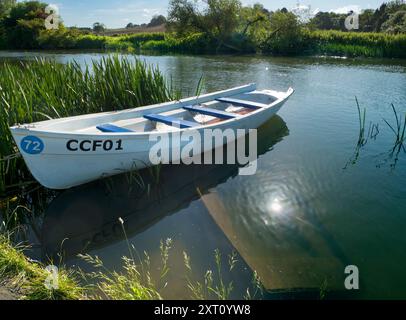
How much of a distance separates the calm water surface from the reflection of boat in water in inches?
0.6

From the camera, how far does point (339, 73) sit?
17.2m

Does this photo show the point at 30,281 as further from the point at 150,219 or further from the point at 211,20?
the point at 211,20

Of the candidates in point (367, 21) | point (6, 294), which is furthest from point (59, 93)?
point (367, 21)

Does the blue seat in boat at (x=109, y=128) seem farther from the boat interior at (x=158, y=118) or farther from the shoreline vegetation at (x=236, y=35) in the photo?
the shoreline vegetation at (x=236, y=35)

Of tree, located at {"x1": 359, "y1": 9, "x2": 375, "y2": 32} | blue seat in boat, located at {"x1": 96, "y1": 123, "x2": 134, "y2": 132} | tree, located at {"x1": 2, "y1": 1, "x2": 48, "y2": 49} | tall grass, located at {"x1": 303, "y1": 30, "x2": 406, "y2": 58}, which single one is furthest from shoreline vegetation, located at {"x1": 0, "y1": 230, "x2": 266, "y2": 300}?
tree, located at {"x1": 359, "y1": 9, "x2": 375, "y2": 32}

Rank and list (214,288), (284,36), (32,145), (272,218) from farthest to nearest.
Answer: (284,36), (272,218), (32,145), (214,288)

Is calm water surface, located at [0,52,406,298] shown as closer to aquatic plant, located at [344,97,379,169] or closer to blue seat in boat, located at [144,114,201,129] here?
aquatic plant, located at [344,97,379,169]

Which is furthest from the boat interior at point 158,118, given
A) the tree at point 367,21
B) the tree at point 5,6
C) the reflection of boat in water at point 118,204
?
the tree at point 5,6

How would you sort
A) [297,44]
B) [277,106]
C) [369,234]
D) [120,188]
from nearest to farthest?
1. [369,234]
2. [120,188]
3. [277,106]
4. [297,44]

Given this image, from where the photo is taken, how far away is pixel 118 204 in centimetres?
502

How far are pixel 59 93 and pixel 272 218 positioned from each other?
446 centimetres

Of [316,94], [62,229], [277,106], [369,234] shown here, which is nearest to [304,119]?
[277,106]

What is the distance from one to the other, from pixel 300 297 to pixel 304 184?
2667 millimetres

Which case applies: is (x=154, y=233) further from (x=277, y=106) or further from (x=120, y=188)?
(x=277, y=106)
